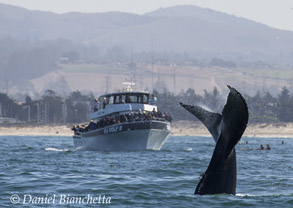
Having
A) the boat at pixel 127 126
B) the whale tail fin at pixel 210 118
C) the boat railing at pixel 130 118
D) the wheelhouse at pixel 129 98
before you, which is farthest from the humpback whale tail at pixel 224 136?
the wheelhouse at pixel 129 98

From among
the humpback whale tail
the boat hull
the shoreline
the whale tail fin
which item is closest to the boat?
the boat hull

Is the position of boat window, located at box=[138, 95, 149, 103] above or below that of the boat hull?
above

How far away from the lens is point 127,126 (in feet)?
199

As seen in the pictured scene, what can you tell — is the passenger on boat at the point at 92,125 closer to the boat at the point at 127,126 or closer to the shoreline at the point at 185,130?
the boat at the point at 127,126

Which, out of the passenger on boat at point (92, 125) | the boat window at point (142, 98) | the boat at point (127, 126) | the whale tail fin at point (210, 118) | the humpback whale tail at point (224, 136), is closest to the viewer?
the humpback whale tail at point (224, 136)

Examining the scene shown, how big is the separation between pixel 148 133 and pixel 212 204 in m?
40.1

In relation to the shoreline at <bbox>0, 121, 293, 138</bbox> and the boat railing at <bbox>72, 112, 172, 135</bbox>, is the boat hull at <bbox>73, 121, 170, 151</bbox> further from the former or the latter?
the shoreline at <bbox>0, 121, 293, 138</bbox>

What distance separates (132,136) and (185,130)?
4713 inches

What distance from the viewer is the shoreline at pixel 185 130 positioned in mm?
166038

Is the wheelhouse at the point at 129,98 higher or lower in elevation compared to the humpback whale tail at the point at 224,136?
higher

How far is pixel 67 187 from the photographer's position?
2723cm

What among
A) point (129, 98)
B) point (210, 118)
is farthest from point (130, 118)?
point (210, 118)

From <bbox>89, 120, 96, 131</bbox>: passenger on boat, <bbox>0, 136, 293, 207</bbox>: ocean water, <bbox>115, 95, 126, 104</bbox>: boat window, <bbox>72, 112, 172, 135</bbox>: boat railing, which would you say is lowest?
<bbox>0, 136, 293, 207</bbox>: ocean water

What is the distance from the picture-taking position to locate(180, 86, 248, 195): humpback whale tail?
1678cm
